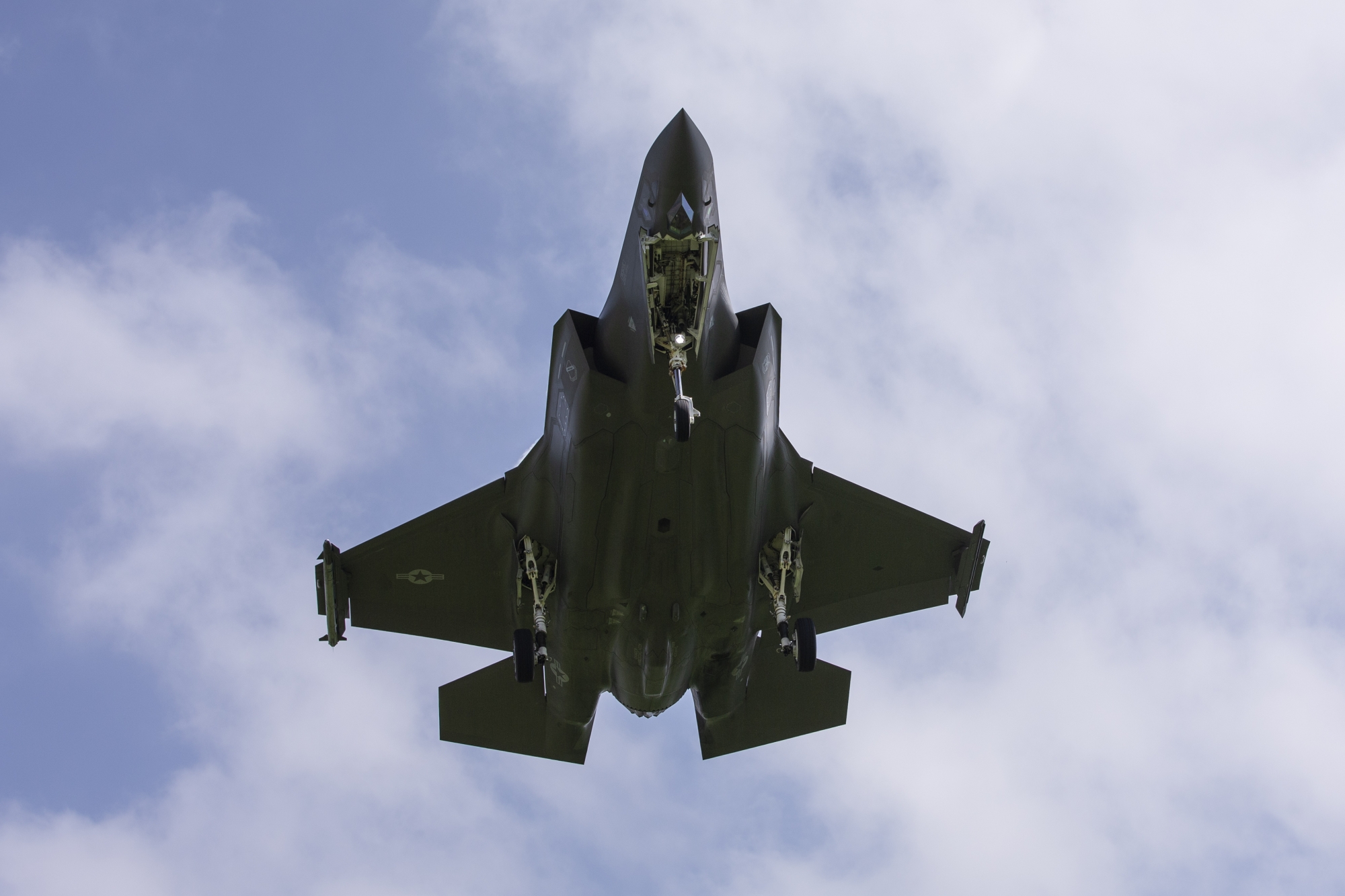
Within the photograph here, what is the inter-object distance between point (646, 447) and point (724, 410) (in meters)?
1.24

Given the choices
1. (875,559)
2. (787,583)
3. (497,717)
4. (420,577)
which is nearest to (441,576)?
(420,577)

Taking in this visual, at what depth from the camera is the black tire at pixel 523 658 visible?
741 inches

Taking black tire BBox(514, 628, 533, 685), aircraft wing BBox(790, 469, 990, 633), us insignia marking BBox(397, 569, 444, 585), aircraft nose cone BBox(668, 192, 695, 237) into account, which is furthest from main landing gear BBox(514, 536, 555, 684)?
aircraft nose cone BBox(668, 192, 695, 237)

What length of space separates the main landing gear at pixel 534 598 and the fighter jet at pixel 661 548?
0.04 m

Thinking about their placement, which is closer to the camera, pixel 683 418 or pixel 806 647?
pixel 683 418

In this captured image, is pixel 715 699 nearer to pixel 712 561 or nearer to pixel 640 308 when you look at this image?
pixel 712 561

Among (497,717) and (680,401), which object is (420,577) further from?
(680,401)

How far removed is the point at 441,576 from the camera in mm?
21703

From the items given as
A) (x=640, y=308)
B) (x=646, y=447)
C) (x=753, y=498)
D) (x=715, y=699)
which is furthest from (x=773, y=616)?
(x=640, y=308)

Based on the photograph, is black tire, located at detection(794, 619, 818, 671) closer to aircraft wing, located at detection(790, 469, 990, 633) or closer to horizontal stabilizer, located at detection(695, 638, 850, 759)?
aircraft wing, located at detection(790, 469, 990, 633)

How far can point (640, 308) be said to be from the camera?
58.0ft

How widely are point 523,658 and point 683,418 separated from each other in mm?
5083

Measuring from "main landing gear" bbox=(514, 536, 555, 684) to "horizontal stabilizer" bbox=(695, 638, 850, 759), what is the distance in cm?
502

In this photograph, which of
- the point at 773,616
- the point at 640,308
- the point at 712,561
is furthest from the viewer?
the point at 773,616
